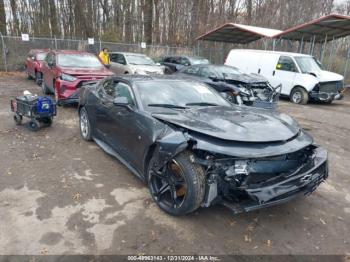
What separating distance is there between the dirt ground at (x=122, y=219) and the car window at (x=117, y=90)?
1131 millimetres

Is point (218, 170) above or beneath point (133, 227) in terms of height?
above

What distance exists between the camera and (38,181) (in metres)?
4.68

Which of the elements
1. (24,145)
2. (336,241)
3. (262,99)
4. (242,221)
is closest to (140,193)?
(242,221)

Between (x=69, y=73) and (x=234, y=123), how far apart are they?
21.9 ft

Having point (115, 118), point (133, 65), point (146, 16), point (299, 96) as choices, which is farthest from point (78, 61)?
point (146, 16)

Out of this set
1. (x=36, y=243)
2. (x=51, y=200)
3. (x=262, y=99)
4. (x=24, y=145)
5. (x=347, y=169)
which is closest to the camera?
(x=36, y=243)

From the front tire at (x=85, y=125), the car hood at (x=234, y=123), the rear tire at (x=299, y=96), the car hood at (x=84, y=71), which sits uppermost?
the car hood at (x=234, y=123)

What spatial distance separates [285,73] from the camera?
1336 centimetres

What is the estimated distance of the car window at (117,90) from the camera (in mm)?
4926

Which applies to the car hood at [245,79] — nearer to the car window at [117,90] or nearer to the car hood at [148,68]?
the car hood at [148,68]

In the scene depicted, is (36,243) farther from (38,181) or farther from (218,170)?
(218,170)

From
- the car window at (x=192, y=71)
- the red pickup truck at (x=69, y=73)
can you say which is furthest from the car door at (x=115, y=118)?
the car window at (x=192, y=71)

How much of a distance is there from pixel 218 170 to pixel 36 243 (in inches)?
77.8

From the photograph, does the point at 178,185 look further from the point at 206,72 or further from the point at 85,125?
the point at 206,72
